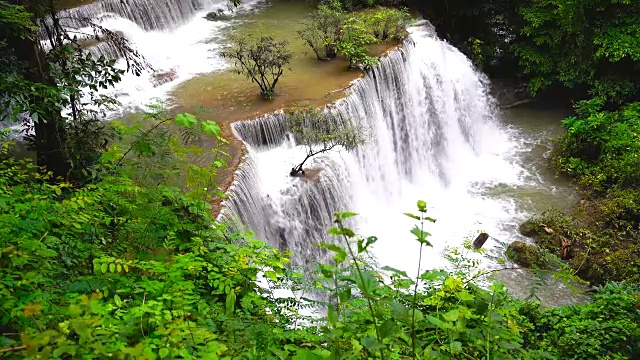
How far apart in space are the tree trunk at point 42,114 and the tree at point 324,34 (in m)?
6.82

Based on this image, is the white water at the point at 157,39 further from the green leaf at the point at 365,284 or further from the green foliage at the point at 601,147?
the green foliage at the point at 601,147

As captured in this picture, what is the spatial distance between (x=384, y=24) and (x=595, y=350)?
9.14 m

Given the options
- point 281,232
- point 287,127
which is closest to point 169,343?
point 281,232

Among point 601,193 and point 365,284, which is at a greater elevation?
point 365,284

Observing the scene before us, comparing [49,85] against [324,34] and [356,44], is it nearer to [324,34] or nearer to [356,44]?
[356,44]

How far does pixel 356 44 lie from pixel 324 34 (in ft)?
2.94

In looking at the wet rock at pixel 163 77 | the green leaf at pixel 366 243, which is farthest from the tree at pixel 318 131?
the green leaf at pixel 366 243

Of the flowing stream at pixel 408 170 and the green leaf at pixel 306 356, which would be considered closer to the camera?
the green leaf at pixel 306 356

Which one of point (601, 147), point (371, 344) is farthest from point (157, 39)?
point (371, 344)

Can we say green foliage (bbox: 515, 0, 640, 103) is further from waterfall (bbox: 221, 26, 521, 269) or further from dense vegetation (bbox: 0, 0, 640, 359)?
dense vegetation (bbox: 0, 0, 640, 359)

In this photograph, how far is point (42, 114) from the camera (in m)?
4.81

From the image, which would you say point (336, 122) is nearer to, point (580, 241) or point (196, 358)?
point (580, 241)

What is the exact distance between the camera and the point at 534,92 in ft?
43.8

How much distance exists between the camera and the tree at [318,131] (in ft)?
27.3
